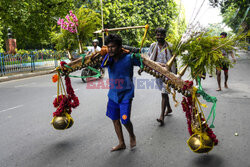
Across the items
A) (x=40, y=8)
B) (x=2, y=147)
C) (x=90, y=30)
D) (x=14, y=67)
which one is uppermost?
(x=40, y=8)

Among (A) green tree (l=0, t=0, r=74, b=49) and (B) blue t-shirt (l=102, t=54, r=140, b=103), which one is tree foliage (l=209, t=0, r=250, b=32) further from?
(A) green tree (l=0, t=0, r=74, b=49)

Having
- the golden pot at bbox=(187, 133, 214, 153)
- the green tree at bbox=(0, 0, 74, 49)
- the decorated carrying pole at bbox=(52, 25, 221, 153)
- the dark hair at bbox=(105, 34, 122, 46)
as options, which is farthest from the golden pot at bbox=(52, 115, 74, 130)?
the green tree at bbox=(0, 0, 74, 49)

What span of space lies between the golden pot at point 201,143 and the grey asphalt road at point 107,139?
8.4 inches

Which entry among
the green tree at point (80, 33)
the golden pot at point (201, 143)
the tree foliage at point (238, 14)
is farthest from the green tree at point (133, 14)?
the golden pot at point (201, 143)

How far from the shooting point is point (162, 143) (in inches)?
134

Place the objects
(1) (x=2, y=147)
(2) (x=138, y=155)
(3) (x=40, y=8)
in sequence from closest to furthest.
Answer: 1. (2) (x=138, y=155)
2. (1) (x=2, y=147)
3. (3) (x=40, y=8)

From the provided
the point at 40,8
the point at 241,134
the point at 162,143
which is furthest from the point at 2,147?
the point at 40,8

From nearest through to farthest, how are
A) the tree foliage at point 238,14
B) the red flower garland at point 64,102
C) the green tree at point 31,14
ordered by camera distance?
the tree foliage at point 238,14
the red flower garland at point 64,102
the green tree at point 31,14

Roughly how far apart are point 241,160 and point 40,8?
15.3m

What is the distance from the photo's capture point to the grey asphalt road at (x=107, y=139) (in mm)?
2896

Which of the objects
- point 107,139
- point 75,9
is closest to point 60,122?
point 107,139

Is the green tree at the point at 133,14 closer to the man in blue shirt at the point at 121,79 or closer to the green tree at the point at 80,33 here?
the green tree at the point at 80,33

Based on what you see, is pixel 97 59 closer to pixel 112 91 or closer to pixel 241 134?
pixel 112 91

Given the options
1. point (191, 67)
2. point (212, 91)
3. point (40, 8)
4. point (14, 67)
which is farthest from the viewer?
point (40, 8)
